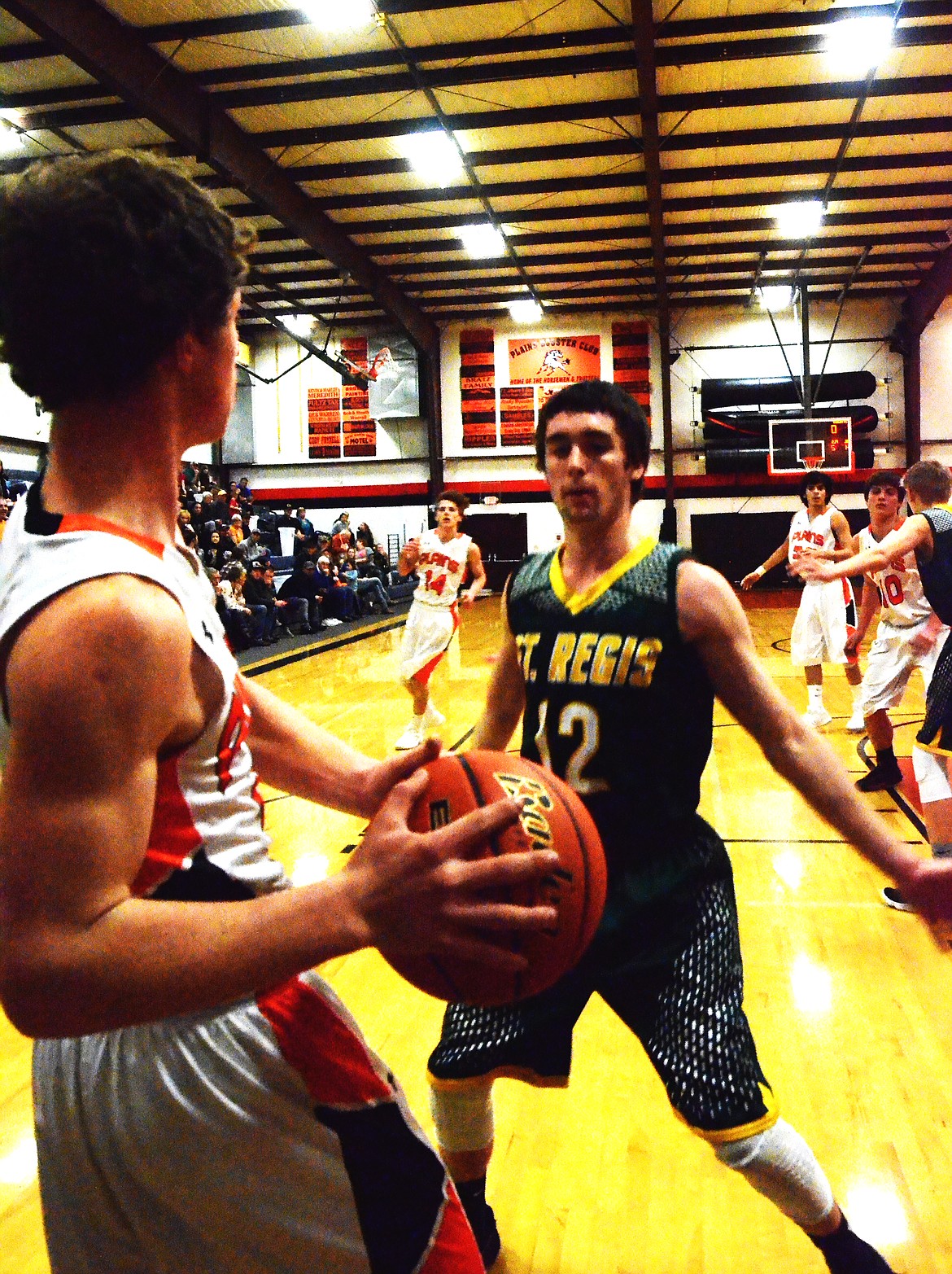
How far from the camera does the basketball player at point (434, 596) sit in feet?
23.0

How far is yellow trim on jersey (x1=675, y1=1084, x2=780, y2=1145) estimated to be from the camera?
161 centimetres

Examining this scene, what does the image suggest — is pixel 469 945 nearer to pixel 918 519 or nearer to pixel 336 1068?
pixel 336 1068

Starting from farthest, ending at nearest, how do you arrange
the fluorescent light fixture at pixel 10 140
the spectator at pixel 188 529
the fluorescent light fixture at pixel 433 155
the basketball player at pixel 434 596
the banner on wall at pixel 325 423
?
1. the banner on wall at pixel 325 423
2. the spectator at pixel 188 529
3. the fluorescent light fixture at pixel 433 155
4. the fluorescent light fixture at pixel 10 140
5. the basketball player at pixel 434 596

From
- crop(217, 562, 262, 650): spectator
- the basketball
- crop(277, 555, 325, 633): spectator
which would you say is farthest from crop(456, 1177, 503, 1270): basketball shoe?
crop(277, 555, 325, 633): spectator

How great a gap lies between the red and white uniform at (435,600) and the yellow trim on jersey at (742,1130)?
18.1 feet

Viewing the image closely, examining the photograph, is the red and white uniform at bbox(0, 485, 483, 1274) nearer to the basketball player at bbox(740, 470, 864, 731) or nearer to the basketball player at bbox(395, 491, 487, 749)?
the basketball player at bbox(395, 491, 487, 749)

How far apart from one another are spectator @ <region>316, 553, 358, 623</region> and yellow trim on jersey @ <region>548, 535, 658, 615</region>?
12809 millimetres

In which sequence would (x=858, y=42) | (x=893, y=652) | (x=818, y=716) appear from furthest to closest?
(x=858, y=42) → (x=818, y=716) → (x=893, y=652)

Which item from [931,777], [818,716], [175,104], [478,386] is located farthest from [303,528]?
[931,777]

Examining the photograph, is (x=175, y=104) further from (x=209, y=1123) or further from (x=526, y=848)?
(x=209, y=1123)

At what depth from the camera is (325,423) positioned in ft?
69.7

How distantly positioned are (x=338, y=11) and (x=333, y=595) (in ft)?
26.1

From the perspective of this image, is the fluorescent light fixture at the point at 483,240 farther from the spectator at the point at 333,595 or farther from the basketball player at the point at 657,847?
the basketball player at the point at 657,847

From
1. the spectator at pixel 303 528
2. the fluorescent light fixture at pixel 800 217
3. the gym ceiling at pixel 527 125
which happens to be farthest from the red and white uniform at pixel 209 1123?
the fluorescent light fixture at pixel 800 217
